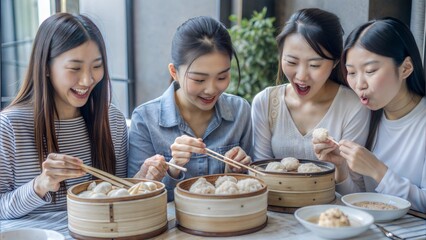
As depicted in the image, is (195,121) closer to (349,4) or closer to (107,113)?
(107,113)

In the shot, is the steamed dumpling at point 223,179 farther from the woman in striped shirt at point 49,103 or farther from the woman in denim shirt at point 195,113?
the woman in striped shirt at point 49,103

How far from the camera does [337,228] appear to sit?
155 centimetres

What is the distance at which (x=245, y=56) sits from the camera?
17.1 feet

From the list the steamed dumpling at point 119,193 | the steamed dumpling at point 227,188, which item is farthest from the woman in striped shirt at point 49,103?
the steamed dumpling at point 227,188

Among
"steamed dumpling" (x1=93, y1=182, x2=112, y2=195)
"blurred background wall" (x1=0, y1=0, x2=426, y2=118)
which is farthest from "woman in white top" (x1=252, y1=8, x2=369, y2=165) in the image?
"blurred background wall" (x1=0, y1=0, x2=426, y2=118)

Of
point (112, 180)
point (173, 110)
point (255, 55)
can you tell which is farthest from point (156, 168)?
point (255, 55)

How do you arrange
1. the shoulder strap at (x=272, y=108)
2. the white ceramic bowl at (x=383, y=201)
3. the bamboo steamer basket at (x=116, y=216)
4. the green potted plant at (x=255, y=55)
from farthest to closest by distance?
the green potted plant at (x=255, y=55) → the shoulder strap at (x=272, y=108) → the white ceramic bowl at (x=383, y=201) → the bamboo steamer basket at (x=116, y=216)

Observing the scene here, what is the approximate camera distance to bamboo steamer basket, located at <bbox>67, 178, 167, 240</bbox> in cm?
155

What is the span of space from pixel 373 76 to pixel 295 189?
2.14ft

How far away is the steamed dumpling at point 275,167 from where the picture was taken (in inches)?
78.1

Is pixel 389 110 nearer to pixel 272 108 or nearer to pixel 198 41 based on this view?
pixel 272 108

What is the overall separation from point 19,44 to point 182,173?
3.57 meters

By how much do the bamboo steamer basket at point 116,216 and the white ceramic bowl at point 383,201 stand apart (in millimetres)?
737

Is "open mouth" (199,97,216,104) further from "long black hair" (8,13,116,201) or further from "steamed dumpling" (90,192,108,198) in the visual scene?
"steamed dumpling" (90,192,108,198)
